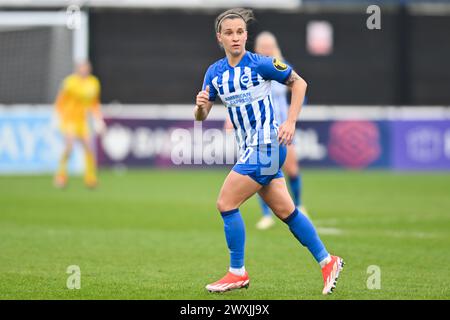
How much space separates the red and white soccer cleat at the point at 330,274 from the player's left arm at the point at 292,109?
97cm

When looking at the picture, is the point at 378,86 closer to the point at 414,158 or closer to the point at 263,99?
the point at 414,158

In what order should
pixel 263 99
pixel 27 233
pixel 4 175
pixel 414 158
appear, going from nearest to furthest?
pixel 263 99
pixel 27 233
pixel 4 175
pixel 414 158

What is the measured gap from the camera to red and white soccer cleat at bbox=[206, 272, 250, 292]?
7.16 m

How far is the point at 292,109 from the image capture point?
708 cm

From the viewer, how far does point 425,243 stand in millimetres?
10078

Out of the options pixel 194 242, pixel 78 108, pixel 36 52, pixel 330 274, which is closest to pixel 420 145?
pixel 78 108

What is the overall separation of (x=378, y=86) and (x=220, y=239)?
12460 millimetres

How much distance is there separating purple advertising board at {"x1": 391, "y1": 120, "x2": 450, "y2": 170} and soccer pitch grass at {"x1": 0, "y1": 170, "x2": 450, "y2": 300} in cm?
394

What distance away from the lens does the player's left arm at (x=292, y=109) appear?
6930 millimetres
